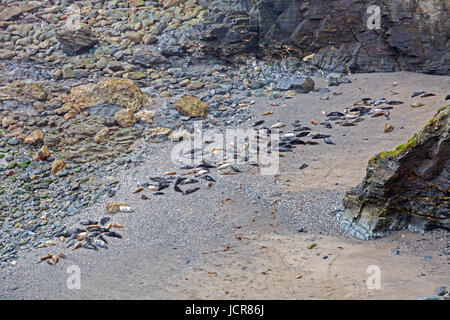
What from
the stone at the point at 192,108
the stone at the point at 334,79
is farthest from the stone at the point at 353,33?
the stone at the point at 192,108

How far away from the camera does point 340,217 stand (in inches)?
263

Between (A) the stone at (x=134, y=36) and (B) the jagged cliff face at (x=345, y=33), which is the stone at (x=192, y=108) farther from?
(A) the stone at (x=134, y=36)

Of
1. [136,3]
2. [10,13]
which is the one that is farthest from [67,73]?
[10,13]

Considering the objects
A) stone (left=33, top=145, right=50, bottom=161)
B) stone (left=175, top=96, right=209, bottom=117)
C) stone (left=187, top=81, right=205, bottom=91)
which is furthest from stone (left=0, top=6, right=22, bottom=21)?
stone (left=175, top=96, right=209, bottom=117)

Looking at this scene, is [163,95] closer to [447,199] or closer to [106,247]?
[106,247]

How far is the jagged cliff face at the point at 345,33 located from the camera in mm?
11789

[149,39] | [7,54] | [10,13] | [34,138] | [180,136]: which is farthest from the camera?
[10,13]

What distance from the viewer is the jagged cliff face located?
11.8m

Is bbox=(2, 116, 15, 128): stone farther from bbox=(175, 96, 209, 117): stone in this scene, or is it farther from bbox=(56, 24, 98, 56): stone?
bbox=(175, 96, 209, 117): stone

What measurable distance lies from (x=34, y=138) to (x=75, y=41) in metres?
4.46

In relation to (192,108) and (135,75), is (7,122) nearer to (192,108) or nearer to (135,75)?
(135,75)

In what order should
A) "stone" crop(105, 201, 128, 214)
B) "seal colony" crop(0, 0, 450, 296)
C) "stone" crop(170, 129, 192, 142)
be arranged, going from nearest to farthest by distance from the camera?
"seal colony" crop(0, 0, 450, 296)
"stone" crop(105, 201, 128, 214)
"stone" crop(170, 129, 192, 142)

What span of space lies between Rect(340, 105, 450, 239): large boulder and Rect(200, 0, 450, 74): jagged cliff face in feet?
22.0

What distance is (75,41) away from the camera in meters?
14.0
